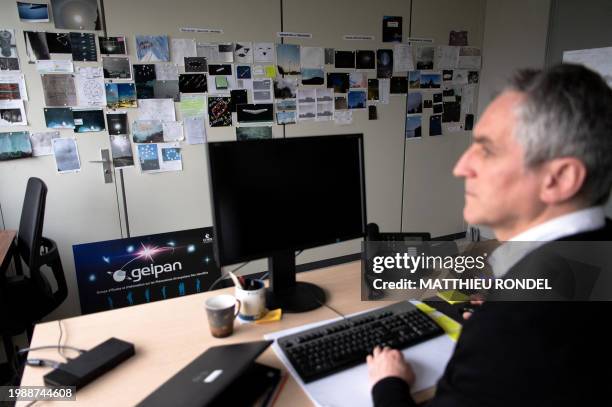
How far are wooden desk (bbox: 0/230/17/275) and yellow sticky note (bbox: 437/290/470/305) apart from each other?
6.60 feet

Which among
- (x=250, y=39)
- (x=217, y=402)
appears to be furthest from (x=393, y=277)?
(x=250, y=39)

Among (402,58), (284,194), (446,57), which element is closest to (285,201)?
(284,194)

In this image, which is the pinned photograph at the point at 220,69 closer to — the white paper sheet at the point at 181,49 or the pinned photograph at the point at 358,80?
the white paper sheet at the point at 181,49

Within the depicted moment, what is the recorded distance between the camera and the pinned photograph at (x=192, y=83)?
2.81 m

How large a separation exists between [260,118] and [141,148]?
0.91 m

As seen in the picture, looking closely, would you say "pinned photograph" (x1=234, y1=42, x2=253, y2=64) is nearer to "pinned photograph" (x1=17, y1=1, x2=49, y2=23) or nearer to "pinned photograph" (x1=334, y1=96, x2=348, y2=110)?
"pinned photograph" (x1=334, y1=96, x2=348, y2=110)

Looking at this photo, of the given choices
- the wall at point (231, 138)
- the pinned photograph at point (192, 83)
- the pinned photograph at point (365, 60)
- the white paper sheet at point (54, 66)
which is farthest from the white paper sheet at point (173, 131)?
the pinned photograph at point (365, 60)

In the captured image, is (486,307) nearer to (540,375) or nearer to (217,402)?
(540,375)

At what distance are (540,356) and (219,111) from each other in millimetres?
2692

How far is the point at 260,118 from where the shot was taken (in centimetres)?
311

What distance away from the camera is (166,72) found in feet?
9.01

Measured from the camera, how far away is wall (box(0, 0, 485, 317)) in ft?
8.45

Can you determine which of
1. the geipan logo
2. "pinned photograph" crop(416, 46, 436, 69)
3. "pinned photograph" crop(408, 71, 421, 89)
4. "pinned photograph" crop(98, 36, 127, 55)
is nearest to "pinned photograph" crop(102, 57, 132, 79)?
"pinned photograph" crop(98, 36, 127, 55)

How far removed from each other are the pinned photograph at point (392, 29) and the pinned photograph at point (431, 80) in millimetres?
438
